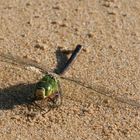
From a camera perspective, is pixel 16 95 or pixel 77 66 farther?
pixel 77 66

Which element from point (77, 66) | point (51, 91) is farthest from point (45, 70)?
point (51, 91)

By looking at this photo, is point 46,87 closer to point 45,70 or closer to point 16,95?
point 16,95

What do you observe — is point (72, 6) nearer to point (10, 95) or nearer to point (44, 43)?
point (44, 43)

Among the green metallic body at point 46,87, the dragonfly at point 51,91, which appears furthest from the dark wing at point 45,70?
the green metallic body at point 46,87

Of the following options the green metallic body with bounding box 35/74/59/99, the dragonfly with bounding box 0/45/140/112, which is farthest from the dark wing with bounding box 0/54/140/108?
the green metallic body with bounding box 35/74/59/99

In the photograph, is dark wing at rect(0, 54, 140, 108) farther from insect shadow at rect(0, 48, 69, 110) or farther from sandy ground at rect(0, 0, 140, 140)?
insect shadow at rect(0, 48, 69, 110)

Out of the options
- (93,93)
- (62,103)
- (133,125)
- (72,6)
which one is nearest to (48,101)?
→ (62,103)

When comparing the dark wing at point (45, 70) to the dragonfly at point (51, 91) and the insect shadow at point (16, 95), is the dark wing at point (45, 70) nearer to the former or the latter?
the dragonfly at point (51, 91)

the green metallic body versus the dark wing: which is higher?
the green metallic body

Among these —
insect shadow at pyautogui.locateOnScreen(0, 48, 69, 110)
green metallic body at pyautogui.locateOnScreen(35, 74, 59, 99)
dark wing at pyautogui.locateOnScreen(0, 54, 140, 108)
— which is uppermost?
green metallic body at pyautogui.locateOnScreen(35, 74, 59, 99)
